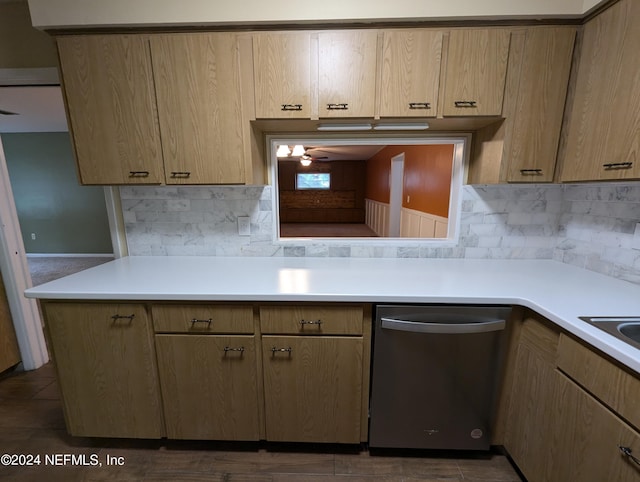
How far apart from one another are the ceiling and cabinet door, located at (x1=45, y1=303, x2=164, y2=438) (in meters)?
1.91

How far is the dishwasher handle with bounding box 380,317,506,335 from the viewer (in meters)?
1.19

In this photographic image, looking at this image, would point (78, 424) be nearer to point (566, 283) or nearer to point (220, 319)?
point (220, 319)

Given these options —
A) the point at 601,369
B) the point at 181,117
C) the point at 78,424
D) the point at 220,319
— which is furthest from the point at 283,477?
the point at 181,117

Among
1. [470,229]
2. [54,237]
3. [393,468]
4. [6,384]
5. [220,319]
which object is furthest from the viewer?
[54,237]

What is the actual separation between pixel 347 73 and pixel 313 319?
117 cm

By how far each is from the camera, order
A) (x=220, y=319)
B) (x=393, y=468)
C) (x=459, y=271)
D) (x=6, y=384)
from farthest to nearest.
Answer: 1. (x=6, y=384)
2. (x=459, y=271)
3. (x=393, y=468)
4. (x=220, y=319)

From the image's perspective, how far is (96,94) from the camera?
1.37 m

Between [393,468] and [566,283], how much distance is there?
126 cm

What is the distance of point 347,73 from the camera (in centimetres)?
131

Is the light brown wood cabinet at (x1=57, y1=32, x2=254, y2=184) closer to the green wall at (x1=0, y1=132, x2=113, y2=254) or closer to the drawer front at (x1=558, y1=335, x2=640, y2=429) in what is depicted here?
the drawer front at (x1=558, y1=335, x2=640, y2=429)

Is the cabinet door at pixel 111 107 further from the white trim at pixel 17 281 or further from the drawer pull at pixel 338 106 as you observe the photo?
the white trim at pixel 17 281

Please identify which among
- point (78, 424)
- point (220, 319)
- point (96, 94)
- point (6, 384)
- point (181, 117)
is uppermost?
point (96, 94)

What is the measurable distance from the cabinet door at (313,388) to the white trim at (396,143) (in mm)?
730

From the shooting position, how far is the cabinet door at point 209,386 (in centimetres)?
129
